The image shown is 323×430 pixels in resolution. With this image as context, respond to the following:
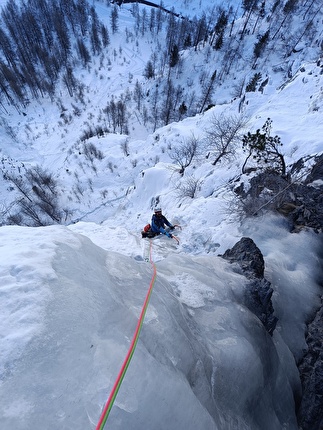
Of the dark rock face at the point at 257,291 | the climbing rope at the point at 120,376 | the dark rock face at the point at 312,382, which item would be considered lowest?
the dark rock face at the point at 312,382

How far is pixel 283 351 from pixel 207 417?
2.71 meters

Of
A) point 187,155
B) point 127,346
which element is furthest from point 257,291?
point 187,155

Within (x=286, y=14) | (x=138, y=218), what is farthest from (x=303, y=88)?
(x=286, y=14)

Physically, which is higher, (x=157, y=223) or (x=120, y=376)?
(x=120, y=376)

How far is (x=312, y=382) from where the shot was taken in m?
3.89

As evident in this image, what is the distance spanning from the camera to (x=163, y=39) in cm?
5166

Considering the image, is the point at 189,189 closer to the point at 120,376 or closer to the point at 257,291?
the point at 257,291

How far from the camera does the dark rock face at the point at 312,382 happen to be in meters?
3.68

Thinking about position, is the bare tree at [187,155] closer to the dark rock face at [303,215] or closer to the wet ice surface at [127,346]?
the dark rock face at [303,215]

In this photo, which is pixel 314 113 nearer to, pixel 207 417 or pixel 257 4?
pixel 207 417

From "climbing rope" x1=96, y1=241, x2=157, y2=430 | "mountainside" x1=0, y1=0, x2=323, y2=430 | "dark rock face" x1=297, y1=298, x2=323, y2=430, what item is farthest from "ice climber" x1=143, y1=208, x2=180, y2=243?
"climbing rope" x1=96, y1=241, x2=157, y2=430

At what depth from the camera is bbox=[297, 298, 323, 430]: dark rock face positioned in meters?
3.68

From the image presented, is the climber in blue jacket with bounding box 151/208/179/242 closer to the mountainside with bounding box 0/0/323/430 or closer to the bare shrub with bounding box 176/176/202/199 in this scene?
the mountainside with bounding box 0/0/323/430

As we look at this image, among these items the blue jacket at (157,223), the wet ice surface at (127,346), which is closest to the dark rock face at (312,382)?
the wet ice surface at (127,346)
